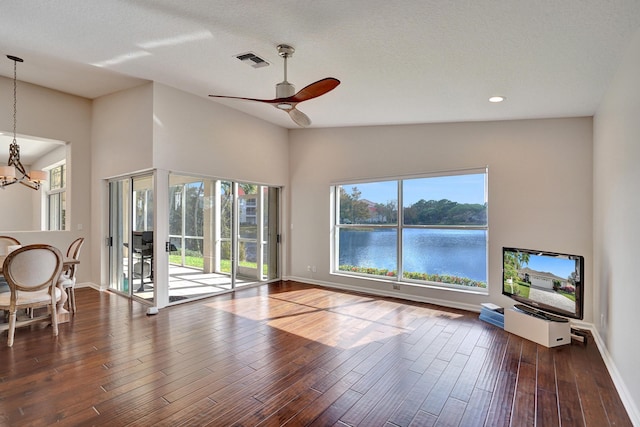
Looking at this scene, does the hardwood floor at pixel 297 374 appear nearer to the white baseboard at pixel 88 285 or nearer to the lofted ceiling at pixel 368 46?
the white baseboard at pixel 88 285

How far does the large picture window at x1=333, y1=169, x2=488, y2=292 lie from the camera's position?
473cm

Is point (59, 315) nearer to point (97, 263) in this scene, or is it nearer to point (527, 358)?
point (97, 263)

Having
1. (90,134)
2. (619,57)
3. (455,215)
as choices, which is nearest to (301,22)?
(619,57)

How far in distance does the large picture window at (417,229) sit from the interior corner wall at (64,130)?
465 cm

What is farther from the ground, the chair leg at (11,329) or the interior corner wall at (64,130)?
the interior corner wall at (64,130)

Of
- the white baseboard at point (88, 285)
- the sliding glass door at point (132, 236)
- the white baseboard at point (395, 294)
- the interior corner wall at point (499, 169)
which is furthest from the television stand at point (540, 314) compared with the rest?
the white baseboard at point (88, 285)

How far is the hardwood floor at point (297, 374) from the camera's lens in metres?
2.21

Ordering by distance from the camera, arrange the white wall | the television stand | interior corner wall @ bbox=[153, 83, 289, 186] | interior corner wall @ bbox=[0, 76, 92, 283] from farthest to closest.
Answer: interior corner wall @ bbox=[0, 76, 92, 283] < interior corner wall @ bbox=[153, 83, 289, 186] < the television stand < the white wall

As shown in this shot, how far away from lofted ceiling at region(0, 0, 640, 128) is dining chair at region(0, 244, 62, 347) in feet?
7.40

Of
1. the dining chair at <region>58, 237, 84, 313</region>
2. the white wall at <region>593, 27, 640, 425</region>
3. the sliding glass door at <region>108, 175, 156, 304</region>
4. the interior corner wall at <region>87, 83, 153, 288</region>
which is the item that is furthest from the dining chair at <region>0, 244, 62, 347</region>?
the white wall at <region>593, 27, 640, 425</region>

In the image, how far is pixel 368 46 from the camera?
2.74 metres

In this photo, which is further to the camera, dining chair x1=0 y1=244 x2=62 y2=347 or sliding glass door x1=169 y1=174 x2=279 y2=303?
sliding glass door x1=169 y1=174 x2=279 y2=303

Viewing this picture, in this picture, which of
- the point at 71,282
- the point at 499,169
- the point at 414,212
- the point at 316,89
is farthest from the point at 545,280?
the point at 71,282

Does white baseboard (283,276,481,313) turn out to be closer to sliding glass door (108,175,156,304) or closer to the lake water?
the lake water
